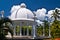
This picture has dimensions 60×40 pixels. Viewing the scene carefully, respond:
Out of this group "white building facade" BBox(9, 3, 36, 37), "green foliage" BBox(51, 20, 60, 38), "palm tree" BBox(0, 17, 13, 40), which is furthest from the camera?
"white building facade" BBox(9, 3, 36, 37)

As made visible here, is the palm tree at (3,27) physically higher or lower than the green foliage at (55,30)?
higher

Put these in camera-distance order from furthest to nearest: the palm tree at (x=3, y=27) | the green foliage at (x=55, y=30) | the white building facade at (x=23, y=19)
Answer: the white building facade at (x=23, y=19) < the green foliage at (x=55, y=30) < the palm tree at (x=3, y=27)

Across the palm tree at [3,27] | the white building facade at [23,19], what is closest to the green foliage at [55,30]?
the white building facade at [23,19]

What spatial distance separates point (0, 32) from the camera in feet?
77.0

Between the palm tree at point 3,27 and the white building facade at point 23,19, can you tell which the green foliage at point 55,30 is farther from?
the palm tree at point 3,27

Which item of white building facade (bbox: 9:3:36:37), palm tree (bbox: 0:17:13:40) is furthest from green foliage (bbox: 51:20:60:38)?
palm tree (bbox: 0:17:13:40)

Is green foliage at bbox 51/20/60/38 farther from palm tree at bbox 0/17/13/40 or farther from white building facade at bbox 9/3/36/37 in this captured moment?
palm tree at bbox 0/17/13/40

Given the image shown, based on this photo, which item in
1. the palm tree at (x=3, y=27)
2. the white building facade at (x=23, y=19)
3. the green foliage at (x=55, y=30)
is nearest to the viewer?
the palm tree at (x=3, y=27)

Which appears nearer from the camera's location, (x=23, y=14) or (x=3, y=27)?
(x=3, y=27)

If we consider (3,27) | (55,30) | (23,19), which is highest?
(23,19)

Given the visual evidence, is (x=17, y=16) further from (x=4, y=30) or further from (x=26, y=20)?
(x=4, y=30)

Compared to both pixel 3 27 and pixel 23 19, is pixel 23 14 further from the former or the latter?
pixel 3 27

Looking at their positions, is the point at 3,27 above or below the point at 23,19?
below

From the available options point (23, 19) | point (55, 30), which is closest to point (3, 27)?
point (23, 19)
